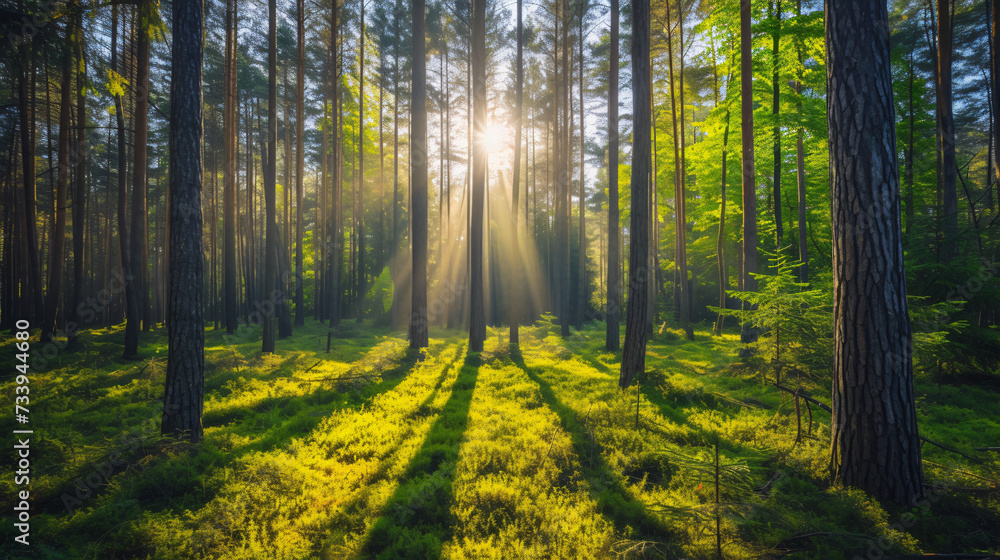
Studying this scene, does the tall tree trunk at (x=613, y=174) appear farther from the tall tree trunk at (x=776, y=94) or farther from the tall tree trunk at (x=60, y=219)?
the tall tree trunk at (x=60, y=219)

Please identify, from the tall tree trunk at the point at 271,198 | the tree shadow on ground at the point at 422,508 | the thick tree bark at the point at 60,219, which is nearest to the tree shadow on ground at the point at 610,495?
the tree shadow on ground at the point at 422,508

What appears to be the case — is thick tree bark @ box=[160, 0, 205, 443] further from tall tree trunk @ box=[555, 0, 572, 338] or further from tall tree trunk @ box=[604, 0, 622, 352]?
tall tree trunk @ box=[555, 0, 572, 338]

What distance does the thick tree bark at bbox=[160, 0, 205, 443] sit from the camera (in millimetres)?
4746

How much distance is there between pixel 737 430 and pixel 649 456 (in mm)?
1635

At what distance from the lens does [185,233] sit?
477cm

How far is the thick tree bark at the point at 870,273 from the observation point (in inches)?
124

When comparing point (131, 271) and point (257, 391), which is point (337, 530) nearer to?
point (257, 391)

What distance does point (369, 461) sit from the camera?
4543mm

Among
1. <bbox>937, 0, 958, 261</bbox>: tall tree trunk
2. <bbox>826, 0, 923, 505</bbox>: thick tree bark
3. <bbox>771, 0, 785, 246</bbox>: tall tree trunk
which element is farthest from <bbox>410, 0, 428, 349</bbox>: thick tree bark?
<bbox>937, 0, 958, 261</bbox>: tall tree trunk

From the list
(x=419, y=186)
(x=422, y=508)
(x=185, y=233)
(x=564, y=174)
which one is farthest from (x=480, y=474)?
(x=564, y=174)

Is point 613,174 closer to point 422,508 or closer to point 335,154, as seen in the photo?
point 422,508

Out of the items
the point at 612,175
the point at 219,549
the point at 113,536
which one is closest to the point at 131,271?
the point at 113,536

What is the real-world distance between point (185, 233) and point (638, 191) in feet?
24.6

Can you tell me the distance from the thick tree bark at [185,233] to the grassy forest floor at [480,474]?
1.69 feet
